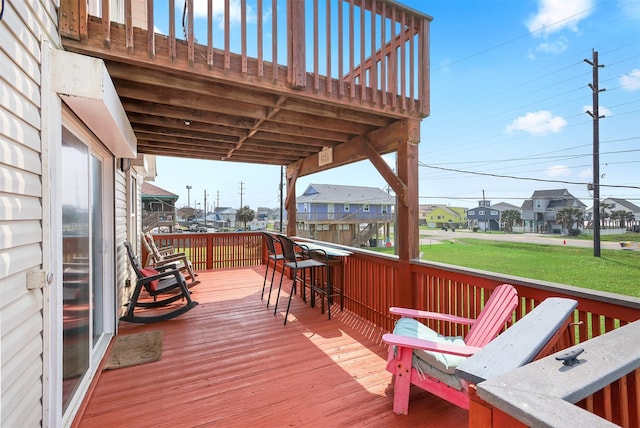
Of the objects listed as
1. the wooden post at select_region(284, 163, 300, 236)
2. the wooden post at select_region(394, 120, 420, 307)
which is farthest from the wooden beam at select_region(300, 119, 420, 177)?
the wooden post at select_region(284, 163, 300, 236)

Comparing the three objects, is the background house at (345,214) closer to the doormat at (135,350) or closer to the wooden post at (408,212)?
the doormat at (135,350)

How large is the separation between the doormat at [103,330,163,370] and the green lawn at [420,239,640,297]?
7.96 m

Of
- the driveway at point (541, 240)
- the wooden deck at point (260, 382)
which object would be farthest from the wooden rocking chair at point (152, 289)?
the driveway at point (541, 240)

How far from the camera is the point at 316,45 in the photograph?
8.70 feet

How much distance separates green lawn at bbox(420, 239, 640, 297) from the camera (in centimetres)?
1110

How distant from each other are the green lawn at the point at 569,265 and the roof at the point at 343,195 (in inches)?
472

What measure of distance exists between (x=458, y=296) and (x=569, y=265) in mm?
16777

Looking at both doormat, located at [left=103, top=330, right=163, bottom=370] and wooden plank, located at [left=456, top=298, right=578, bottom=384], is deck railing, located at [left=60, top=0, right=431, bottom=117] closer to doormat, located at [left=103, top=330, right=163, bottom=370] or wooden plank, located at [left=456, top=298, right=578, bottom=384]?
wooden plank, located at [left=456, top=298, right=578, bottom=384]

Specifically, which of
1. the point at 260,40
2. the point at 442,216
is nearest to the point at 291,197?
the point at 260,40

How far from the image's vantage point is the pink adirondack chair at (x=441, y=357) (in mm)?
1812

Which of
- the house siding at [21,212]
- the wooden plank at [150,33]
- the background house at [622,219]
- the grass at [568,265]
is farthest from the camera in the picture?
the background house at [622,219]

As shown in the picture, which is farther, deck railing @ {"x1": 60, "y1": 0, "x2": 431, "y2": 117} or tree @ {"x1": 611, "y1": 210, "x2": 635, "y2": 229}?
tree @ {"x1": 611, "y1": 210, "x2": 635, "y2": 229}

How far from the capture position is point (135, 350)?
2.87 metres

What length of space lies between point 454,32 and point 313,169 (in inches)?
250
